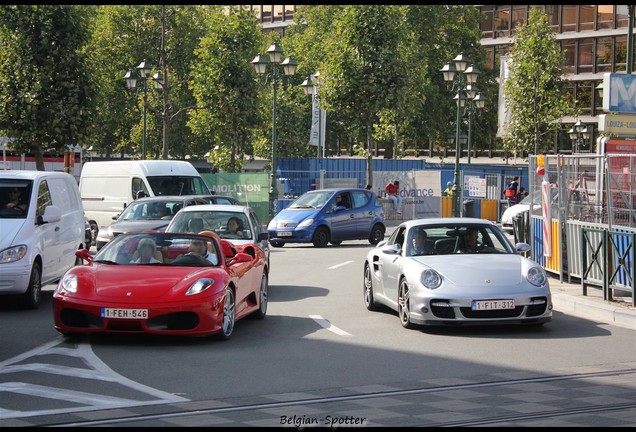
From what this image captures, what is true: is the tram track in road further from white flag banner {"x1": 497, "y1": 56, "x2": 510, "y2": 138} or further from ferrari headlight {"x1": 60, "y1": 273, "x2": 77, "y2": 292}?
white flag banner {"x1": 497, "y1": 56, "x2": 510, "y2": 138}

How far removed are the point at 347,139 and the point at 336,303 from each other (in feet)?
261

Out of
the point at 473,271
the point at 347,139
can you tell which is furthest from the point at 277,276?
the point at 347,139

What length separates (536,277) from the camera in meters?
13.0

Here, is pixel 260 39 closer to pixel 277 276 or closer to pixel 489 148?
pixel 277 276

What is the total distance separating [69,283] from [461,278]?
14.7 feet

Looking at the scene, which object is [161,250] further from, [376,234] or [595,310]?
[376,234]

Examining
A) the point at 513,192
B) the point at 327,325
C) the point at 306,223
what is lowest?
the point at 327,325

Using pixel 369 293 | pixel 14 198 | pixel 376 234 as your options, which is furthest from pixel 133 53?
pixel 369 293

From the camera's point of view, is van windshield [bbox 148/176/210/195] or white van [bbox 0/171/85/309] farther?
van windshield [bbox 148/176/210/195]

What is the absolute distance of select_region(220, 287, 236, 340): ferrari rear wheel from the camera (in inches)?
471

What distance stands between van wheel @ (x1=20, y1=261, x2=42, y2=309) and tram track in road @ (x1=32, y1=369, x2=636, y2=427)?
24.5 ft

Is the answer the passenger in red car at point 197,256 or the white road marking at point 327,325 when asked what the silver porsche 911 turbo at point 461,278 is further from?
the passenger in red car at point 197,256

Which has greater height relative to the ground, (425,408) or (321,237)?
(425,408)

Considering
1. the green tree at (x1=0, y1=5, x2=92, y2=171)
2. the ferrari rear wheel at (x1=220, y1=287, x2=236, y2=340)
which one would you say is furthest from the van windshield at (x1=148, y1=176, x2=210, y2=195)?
the ferrari rear wheel at (x1=220, y1=287, x2=236, y2=340)
